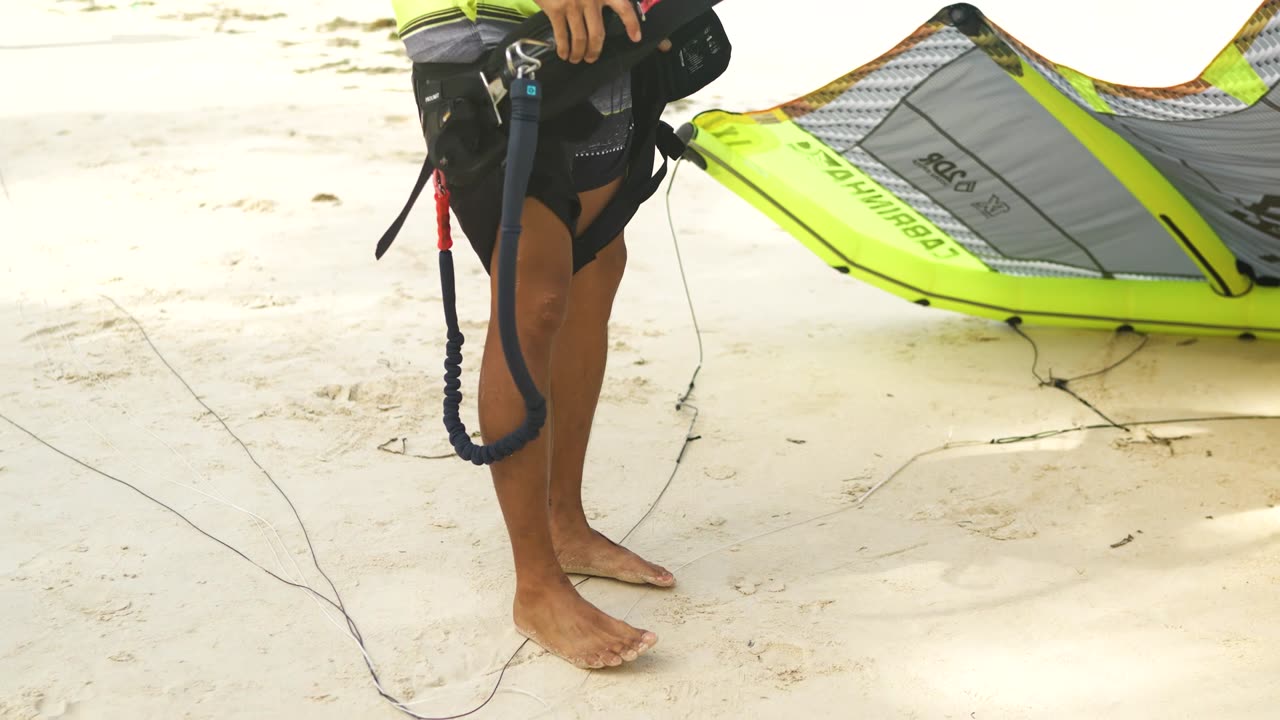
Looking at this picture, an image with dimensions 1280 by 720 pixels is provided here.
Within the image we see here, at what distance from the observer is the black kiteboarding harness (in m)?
1.48

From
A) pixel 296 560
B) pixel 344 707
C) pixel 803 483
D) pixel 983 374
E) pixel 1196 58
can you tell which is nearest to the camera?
pixel 344 707

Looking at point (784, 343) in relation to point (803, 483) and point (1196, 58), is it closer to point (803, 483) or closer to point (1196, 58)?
point (803, 483)

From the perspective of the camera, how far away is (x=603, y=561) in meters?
1.99

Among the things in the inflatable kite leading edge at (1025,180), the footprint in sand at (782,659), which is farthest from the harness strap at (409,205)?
the inflatable kite leading edge at (1025,180)

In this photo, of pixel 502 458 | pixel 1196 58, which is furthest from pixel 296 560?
pixel 1196 58

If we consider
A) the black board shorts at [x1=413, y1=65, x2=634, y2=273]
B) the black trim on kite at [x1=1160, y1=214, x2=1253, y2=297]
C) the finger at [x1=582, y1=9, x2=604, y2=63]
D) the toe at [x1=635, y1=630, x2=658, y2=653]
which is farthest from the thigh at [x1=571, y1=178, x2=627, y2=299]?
the black trim on kite at [x1=1160, y1=214, x2=1253, y2=297]

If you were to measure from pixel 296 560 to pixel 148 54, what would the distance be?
16.8 feet

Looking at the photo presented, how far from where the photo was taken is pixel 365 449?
98.3 inches

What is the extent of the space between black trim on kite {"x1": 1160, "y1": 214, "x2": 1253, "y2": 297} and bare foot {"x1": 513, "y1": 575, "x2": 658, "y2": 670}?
168cm

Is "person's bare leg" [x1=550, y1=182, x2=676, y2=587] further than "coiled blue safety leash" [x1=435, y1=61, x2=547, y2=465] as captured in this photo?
Yes

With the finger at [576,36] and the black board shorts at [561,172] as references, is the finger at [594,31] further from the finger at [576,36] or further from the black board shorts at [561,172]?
the black board shorts at [561,172]

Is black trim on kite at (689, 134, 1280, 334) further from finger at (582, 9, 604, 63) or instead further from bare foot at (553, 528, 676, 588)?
finger at (582, 9, 604, 63)

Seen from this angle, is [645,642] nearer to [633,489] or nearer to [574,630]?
[574,630]

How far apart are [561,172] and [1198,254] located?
1.80 metres
